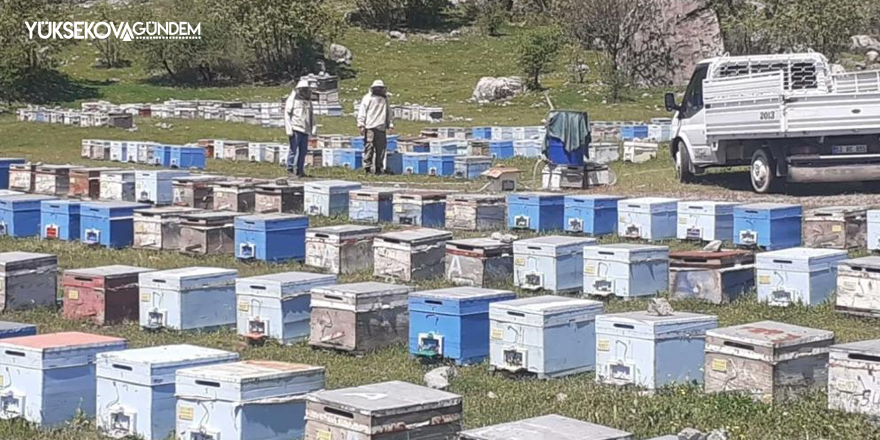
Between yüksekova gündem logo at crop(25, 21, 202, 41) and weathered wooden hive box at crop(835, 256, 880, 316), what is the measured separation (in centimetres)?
4463

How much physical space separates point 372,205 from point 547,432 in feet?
→ 41.2

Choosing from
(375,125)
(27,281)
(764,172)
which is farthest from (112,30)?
(27,281)

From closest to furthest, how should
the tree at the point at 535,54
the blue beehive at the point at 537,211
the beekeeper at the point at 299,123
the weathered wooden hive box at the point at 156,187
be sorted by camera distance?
the blue beehive at the point at 537,211
the weathered wooden hive box at the point at 156,187
the beekeeper at the point at 299,123
the tree at the point at 535,54

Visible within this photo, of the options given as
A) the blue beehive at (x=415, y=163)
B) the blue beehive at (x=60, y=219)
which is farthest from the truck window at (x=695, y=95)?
the blue beehive at (x=60, y=219)

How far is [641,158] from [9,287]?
17463 mm

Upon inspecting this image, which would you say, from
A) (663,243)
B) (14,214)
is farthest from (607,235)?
(14,214)

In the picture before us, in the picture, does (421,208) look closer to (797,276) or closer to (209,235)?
(209,235)

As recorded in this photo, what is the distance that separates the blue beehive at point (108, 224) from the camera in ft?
58.5

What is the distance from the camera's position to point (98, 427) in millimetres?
9000

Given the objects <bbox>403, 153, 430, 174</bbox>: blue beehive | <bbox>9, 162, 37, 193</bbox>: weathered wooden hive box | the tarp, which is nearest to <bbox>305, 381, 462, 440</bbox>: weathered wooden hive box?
the tarp

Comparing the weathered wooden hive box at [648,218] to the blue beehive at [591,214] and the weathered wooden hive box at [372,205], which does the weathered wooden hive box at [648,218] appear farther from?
the weathered wooden hive box at [372,205]

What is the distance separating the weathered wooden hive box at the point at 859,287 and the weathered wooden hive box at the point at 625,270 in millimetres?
1956

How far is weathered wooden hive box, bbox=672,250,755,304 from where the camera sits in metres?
13.2

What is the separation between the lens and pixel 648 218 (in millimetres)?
17375
